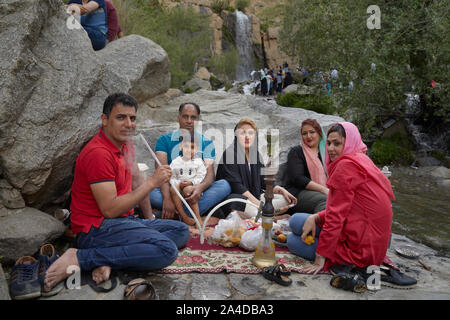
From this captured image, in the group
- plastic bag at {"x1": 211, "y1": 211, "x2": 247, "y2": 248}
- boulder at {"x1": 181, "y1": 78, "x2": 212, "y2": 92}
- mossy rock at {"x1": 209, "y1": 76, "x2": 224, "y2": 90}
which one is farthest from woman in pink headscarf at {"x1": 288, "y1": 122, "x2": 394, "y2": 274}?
mossy rock at {"x1": 209, "y1": 76, "x2": 224, "y2": 90}

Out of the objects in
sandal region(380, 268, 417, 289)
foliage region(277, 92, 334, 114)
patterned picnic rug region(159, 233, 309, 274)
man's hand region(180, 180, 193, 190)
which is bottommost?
sandal region(380, 268, 417, 289)

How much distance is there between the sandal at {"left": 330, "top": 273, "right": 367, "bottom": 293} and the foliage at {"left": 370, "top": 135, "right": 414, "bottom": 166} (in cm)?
762

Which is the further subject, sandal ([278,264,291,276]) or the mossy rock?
the mossy rock

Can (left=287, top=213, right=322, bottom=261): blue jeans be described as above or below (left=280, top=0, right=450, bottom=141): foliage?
below

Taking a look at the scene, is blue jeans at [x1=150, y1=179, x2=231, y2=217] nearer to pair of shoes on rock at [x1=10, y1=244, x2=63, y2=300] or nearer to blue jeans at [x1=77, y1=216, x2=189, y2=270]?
blue jeans at [x1=77, y1=216, x2=189, y2=270]

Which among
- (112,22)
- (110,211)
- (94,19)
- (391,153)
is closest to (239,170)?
(110,211)

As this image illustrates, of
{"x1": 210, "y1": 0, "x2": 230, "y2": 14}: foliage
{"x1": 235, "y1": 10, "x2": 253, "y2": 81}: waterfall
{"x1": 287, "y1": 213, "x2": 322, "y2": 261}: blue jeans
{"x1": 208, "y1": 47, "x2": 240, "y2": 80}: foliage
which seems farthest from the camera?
{"x1": 210, "y1": 0, "x2": 230, "y2": 14}: foliage

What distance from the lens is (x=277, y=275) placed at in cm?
248

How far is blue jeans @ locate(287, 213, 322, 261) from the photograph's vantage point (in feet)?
9.43

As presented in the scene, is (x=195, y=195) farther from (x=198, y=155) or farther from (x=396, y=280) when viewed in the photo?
(x=396, y=280)

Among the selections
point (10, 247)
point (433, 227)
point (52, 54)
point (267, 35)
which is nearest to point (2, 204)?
point (10, 247)

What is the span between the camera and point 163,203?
3.68 m

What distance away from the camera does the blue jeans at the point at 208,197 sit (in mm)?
3832

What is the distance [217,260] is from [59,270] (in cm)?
124
